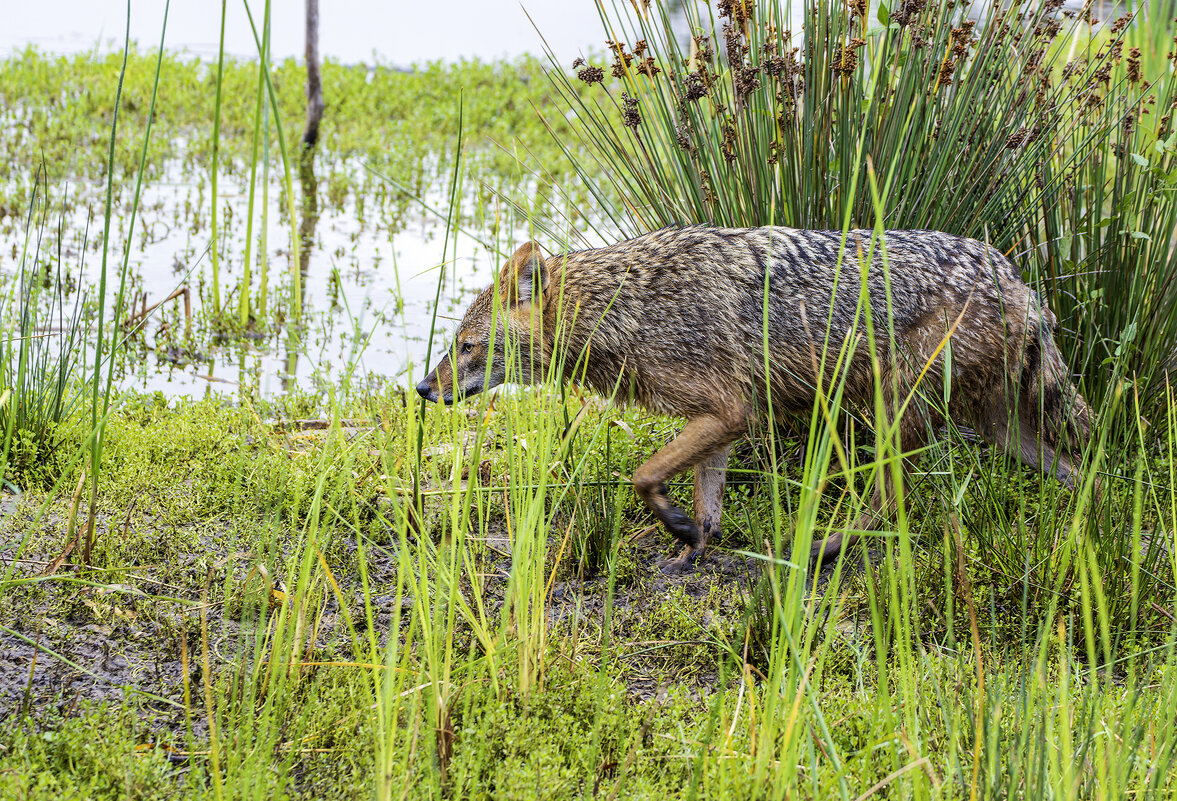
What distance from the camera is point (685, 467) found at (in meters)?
3.74

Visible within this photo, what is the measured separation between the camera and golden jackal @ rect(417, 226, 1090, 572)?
365 cm

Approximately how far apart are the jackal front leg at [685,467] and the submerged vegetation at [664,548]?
115 millimetres

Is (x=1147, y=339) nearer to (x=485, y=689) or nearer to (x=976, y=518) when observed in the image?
(x=976, y=518)

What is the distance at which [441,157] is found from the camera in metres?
11.3

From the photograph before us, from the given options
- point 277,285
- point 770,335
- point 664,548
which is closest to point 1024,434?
point 770,335

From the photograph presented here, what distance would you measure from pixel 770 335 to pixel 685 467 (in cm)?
58

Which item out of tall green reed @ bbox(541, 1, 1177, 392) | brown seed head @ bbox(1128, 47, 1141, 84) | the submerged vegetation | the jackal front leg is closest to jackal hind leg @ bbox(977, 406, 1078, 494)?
the submerged vegetation

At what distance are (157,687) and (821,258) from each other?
260 cm

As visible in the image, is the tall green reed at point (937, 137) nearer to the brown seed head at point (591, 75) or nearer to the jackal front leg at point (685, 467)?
the brown seed head at point (591, 75)

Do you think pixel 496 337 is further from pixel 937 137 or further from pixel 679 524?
pixel 937 137

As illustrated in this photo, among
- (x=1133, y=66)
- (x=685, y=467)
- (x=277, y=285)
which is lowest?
(x=685, y=467)

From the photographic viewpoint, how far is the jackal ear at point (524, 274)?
3.80m

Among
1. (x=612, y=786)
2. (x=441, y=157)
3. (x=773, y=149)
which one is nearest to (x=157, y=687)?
(x=612, y=786)

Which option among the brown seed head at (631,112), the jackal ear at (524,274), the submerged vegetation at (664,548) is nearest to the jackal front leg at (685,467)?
the submerged vegetation at (664,548)
